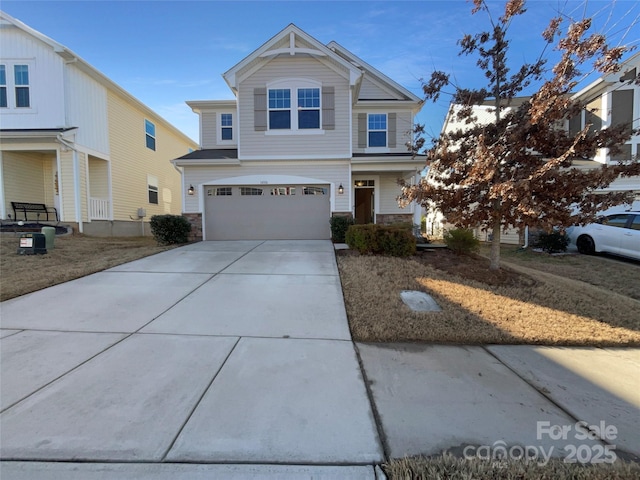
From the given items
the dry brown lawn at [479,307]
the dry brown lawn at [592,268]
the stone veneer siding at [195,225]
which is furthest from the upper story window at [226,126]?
the dry brown lawn at [592,268]

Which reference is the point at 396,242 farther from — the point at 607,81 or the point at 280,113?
the point at 607,81

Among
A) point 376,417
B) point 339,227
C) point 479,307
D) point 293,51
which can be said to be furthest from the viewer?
point 293,51

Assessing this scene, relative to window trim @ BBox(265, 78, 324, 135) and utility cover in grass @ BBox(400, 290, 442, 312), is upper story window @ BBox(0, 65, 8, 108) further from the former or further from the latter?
utility cover in grass @ BBox(400, 290, 442, 312)

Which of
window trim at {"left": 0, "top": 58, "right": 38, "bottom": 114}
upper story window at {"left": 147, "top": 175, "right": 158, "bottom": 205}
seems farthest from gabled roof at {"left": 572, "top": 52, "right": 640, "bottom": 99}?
window trim at {"left": 0, "top": 58, "right": 38, "bottom": 114}

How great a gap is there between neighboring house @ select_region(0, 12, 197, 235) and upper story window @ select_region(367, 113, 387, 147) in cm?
1120

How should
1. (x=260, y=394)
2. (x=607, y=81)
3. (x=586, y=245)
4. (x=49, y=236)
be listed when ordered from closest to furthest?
1. (x=260, y=394)
2. (x=49, y=236)
3. (x=586, y=245)
4. (x=607, y=81)

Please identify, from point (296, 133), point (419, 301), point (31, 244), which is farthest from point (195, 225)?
point (419, 301)

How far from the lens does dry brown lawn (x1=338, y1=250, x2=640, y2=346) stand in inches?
153

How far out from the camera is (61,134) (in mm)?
11164

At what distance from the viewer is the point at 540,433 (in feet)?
7.35

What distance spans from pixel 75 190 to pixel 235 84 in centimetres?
735

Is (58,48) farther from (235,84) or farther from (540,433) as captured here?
(540,433)

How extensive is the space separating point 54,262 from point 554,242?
14.5 metres

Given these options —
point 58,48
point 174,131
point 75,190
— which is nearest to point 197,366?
point 75,190
